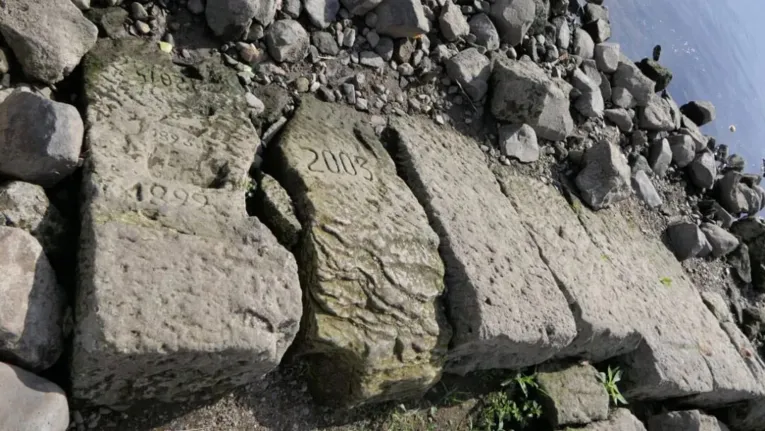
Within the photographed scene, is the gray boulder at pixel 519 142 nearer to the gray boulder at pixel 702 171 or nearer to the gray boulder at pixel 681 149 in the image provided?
the gray boulder at pixel 681 149

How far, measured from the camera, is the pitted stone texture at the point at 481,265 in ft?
8.29

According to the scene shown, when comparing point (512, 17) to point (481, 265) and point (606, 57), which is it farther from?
point (481, 265)

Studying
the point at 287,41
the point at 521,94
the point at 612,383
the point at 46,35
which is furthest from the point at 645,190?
the point at 46,35

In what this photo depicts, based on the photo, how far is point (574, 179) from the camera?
3.81 meters

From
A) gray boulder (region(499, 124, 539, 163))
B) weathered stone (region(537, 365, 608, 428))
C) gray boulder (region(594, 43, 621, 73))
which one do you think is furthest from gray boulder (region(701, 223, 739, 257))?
weathered stone (region(537, 365, 608, 428))

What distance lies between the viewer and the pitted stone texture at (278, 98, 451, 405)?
7.14ft

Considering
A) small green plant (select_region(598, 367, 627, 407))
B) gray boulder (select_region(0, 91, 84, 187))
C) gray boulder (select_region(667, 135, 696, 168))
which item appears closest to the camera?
gray boulder (select_region(0, 91, 84, 187))

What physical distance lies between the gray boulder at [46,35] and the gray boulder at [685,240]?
3785mm

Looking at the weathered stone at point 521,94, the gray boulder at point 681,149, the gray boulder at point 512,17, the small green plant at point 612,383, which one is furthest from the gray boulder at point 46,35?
the gray boulder at point 681,149

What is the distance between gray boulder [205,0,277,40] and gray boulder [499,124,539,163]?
1.49 m

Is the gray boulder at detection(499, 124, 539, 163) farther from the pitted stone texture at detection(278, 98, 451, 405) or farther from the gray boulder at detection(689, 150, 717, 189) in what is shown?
the gray boulder at detection(689, 150, 717, 189)

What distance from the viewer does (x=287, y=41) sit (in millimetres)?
2742

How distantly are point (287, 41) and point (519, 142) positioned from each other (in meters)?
1.46

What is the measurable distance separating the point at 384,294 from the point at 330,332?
10.9 inches
